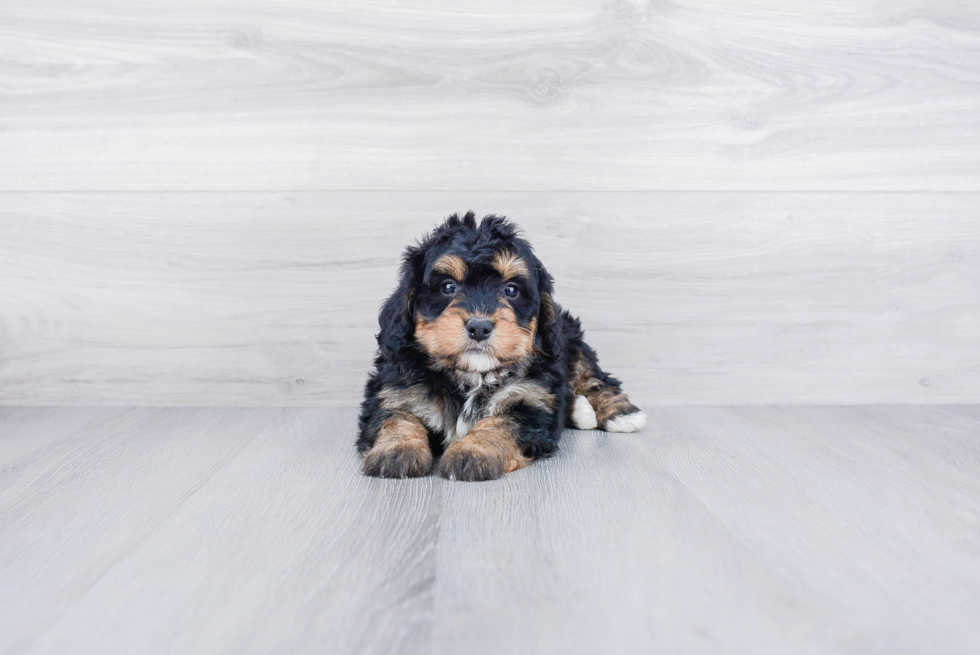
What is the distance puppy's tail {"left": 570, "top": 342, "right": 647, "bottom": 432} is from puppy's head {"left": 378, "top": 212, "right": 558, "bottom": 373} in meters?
0.48

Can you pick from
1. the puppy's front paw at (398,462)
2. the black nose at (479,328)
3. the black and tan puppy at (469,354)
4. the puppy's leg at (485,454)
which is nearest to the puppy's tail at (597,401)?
the black and tan puppy at (469,354)

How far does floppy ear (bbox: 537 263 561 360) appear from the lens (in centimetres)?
229

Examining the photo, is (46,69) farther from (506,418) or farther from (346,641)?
(346,641)

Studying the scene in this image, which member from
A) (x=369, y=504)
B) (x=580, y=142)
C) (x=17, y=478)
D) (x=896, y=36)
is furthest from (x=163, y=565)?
(x=896, y=36)

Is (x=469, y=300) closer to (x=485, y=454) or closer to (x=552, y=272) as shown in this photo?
(x=485, y=454)

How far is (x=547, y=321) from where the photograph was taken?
90.7 inches

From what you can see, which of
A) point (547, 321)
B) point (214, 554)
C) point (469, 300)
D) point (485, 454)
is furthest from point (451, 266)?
point (214, 554)

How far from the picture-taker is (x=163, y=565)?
1335 mm

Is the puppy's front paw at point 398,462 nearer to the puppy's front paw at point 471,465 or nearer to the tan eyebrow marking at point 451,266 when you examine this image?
the puppy's front paw at point 471,465

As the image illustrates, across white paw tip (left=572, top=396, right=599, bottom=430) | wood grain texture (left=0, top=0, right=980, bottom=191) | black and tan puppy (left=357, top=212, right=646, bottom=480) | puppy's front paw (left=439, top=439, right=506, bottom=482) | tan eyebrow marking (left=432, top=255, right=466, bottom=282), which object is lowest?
white paw tip (left=572, top=396, right=599, bottom=430)

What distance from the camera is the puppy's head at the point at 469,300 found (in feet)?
6.70

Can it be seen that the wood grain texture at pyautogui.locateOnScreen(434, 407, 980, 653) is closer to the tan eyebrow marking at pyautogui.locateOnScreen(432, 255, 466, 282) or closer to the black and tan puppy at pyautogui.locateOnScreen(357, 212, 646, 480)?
the black and tan puppy at pyautogui.locateOnScreen(357, 212, 646, 480)

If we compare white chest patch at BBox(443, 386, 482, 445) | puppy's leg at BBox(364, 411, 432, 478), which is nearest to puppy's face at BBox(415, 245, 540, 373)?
white chest patch at BBox(443, 386, 482, 445)

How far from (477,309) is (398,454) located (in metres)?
0.47
